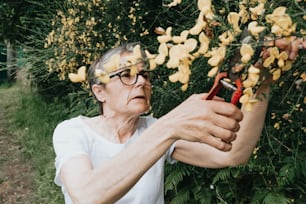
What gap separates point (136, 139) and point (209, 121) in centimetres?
23

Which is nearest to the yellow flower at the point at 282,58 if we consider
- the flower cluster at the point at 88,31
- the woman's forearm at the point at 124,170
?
the woman's forearm at the point at 124,170

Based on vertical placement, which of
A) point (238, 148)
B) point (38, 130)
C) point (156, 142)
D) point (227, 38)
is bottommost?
point (38, 130)

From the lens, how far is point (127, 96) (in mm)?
1660

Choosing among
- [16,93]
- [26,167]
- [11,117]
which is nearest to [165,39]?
[26,167]

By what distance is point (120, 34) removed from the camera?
4.27 metres

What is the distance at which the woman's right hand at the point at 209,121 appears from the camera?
42.3 inches

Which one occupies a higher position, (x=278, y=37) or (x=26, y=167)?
(x=278, y=37)

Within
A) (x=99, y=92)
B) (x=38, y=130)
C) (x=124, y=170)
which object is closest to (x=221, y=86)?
(x=124, y=170)

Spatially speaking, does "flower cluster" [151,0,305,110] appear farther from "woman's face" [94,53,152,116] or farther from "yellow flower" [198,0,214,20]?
"woman's face" [94,53,152,116]

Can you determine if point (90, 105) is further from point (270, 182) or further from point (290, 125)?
point (290, 125)

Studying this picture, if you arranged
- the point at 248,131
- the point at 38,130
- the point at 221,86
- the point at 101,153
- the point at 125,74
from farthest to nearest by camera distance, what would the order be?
the point at 38,130
the point at 101,153
the point at 125,74
the point at 248,131
the point at 221,86

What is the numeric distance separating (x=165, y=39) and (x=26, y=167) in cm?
541

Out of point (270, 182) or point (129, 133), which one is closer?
point (129, 133)

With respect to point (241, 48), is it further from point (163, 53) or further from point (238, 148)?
point (238, 148)
